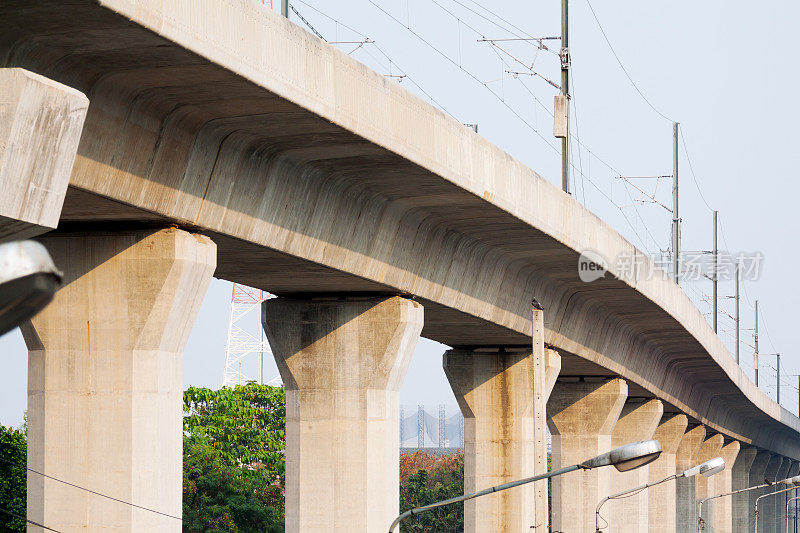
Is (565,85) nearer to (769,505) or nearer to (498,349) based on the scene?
(498,349)

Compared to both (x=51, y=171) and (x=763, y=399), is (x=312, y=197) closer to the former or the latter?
(x=51, y=171)

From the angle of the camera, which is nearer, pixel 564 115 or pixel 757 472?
pixel 564 115

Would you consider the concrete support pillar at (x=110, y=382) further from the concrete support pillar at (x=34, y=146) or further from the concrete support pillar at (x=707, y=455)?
the concrete support pillar at (x=707, y=455)

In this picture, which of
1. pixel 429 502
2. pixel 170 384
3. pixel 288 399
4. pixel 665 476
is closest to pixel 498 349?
pixel 288 399

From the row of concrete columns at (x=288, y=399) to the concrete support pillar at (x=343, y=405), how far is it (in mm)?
26

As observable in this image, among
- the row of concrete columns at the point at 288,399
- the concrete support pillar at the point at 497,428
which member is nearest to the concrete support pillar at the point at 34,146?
the row of concrete columns at the point at 288,399

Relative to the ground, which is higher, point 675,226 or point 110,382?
point 675,226

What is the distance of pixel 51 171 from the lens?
36.0ft

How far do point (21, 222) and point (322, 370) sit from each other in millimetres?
12671

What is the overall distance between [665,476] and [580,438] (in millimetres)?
18094

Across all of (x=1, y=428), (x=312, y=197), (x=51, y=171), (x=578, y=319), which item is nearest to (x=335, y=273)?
(x=312, y=197)

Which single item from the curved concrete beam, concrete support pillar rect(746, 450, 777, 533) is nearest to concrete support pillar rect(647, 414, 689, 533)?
the curved concrete beam

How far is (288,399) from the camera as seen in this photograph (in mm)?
23656

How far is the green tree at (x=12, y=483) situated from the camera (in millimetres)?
54000
